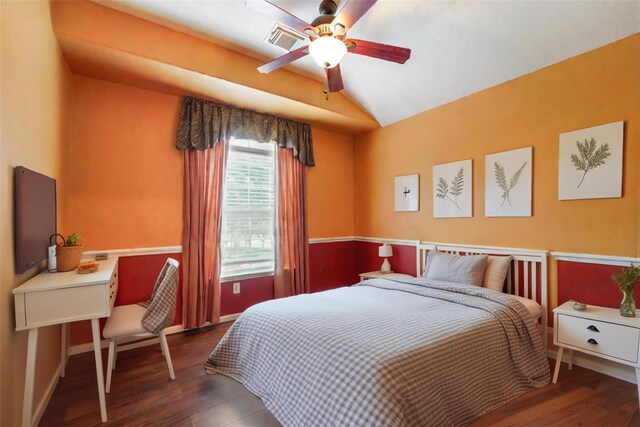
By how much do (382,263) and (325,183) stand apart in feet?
4.61

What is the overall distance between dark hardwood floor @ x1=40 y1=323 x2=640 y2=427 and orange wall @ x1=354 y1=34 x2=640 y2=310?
1025 millimetres

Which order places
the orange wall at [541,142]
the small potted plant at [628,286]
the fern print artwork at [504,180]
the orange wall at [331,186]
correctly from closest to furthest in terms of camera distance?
the small potted plant at [628,286] → the orange wall at [541,142] → the fern print artwork at [504,180] → the orange wall at [331,186]

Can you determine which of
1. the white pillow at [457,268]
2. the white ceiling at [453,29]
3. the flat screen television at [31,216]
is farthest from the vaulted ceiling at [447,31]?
the white pillow at [457,268]

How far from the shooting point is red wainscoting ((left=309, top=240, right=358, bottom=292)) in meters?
4.23

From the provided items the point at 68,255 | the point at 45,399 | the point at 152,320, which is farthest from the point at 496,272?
the point at 45,399

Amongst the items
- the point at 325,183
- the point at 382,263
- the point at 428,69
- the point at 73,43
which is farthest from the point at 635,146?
the point at 73,43

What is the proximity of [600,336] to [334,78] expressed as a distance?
2604 mm

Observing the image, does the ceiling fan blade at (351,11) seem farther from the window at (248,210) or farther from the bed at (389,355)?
the window at (248,210)

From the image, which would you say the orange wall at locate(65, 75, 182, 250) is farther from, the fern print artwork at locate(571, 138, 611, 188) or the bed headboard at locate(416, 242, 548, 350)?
the fern print artwork at locate(571, 138, 611, 188)

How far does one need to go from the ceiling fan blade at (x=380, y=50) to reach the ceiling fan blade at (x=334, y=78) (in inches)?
8.3

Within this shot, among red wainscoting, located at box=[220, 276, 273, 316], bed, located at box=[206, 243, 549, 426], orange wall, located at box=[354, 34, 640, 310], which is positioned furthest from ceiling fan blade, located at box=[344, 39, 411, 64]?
red wainscoting, located at box=[220, 276, 273, 316]

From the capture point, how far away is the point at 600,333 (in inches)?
78.4

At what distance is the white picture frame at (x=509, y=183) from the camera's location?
2.70 meters

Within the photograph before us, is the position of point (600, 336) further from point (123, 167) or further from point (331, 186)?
point (123, 167)
